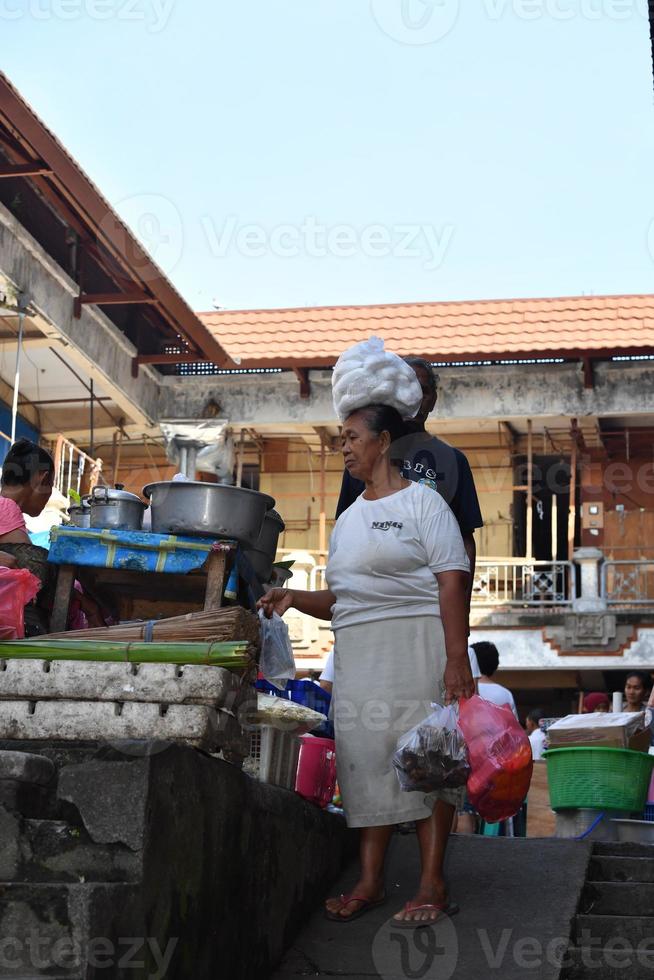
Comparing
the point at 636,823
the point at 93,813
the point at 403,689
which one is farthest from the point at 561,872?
the point at 93,813

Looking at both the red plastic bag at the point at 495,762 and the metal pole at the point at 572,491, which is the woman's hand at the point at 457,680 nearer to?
the red plastic bag at the point at 495,762

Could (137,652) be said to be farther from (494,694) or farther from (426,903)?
(494,694)

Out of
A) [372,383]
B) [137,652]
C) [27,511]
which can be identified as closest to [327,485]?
[27,511]

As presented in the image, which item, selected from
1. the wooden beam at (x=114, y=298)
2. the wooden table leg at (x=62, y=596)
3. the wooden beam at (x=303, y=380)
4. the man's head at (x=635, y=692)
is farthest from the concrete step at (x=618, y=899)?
the wooden beam at (x=303, y=380)

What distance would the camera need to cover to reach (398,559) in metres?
4.57

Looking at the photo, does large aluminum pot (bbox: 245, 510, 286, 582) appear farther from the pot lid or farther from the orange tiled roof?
the orange tiled roof

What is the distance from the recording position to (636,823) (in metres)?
6.65

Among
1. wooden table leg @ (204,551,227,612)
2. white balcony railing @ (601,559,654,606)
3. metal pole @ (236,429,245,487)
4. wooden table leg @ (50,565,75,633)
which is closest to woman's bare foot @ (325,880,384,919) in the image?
wooden table leg @ (204,551,227,612)

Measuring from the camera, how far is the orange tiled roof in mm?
18016

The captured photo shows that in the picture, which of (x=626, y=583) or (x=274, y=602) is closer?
(x=274, y=602)

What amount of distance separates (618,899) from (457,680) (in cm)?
123

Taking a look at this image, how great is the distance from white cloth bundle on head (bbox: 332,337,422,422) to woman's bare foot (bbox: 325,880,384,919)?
163cm

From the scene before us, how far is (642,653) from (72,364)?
27.7ft

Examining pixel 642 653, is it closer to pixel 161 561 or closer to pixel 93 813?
pixel 161 561
